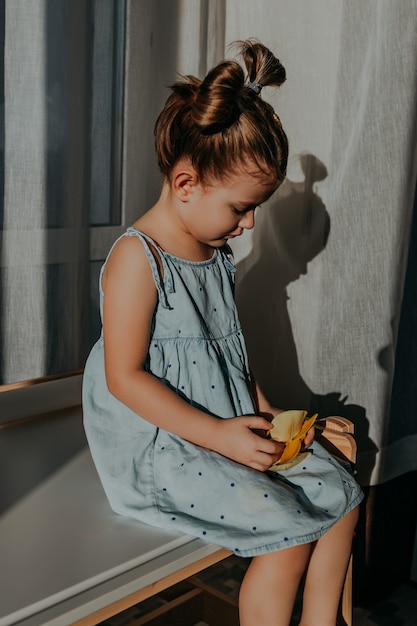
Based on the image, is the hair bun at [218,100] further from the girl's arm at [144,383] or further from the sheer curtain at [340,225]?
the sheer curtain at [340,225]

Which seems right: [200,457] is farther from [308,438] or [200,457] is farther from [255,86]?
[255,86]

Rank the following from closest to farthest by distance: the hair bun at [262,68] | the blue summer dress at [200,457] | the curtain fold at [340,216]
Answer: the blue summer dress at [200,457] < the hair bun at [262,68] < the curtain fold at [340,216]

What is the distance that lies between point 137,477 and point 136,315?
20cm

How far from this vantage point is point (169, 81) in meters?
1.32

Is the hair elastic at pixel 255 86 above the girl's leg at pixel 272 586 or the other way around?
above

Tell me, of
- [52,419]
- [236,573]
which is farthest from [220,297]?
[236,573]

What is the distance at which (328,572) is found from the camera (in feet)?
3.13

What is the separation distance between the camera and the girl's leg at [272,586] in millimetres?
855

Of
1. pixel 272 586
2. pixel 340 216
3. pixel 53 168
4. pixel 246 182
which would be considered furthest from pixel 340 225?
pixel 272 586

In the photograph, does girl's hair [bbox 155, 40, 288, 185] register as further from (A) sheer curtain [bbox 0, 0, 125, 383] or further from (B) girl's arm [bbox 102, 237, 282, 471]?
(A) sheer curtain [bbox 0, 0, 125, 383]

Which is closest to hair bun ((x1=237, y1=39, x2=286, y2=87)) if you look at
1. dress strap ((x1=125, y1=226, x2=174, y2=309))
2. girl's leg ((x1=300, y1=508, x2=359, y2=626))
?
dress strap ((x1=125, y1=226, x2=174, y2=309))

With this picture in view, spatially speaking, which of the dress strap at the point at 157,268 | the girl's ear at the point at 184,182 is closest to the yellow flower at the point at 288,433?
the dress strap at the point at 157,268

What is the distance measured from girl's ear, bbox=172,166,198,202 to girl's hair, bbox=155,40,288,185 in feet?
0.04

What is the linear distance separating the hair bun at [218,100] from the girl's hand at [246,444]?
0.36 meters
